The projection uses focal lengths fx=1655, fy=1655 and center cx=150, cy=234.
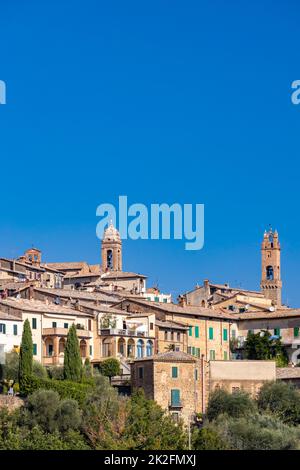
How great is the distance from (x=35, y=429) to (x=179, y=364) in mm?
9701

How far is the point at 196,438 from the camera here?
6391cm

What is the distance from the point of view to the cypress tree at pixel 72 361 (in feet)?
237

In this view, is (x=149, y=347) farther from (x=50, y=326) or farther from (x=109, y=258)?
(x=109, y=258)

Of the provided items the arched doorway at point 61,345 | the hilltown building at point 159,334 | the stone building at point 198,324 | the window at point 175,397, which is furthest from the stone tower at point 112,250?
the window at point 175,397

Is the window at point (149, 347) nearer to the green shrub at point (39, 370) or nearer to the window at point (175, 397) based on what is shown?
the green shrub at point (39, 370)

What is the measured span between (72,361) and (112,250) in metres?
59.3

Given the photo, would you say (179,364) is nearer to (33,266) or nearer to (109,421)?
(109,421)

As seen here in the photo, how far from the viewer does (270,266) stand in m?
135

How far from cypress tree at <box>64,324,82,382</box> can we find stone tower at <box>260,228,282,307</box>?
56.1 meters

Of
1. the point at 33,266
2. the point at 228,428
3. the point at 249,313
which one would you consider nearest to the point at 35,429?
the point at 228,428

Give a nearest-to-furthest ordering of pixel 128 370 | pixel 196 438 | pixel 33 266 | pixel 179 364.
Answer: pixel 196 438, pixel 179 364, pixel 128 370, pixel 33 266

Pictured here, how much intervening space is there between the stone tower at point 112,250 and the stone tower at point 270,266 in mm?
11531
